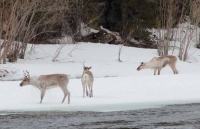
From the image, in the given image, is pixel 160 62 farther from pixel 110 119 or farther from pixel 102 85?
pixel 110 119

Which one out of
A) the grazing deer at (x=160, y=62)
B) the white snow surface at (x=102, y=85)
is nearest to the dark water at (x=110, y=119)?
the white snow surface at (x=102, y=85)

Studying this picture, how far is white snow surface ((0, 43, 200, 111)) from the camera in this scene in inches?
689

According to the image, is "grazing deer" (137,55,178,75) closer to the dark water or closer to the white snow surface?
the white snow surface

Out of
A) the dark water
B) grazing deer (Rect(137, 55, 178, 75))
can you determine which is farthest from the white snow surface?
grazing deer (Rect(137, 55, 178, 75))

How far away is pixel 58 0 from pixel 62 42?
15.3 ft

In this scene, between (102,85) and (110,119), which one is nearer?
(110,119)

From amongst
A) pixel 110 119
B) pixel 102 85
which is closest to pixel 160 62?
pixel 102 85

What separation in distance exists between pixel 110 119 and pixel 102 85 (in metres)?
7.52

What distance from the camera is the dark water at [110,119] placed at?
13023 millimetres

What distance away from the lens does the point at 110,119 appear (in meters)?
14.2

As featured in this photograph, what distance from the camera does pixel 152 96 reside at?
64.0 feet

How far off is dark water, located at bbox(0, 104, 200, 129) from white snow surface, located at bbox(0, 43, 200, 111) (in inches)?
42.8

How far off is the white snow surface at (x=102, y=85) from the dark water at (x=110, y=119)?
1088mm

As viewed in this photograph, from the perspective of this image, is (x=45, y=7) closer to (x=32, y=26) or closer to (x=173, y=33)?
(x=32, y=26)
